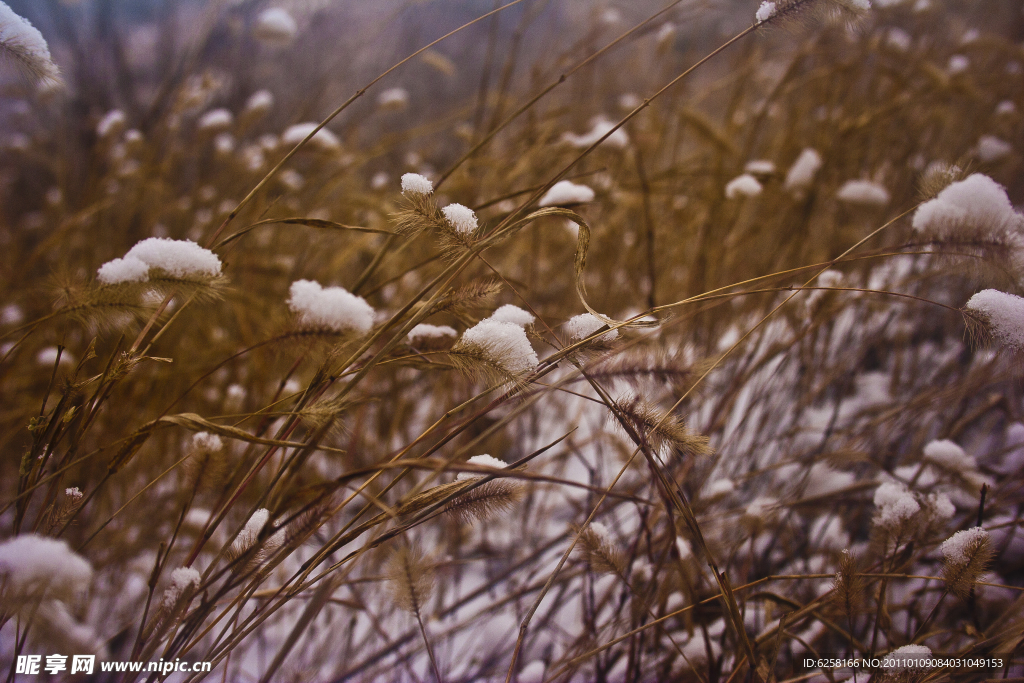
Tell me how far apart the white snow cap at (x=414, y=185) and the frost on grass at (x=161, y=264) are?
0.39 feet

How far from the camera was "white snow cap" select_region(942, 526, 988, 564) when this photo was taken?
13.6 inches

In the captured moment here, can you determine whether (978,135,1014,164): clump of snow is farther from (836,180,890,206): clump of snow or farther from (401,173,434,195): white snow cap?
(401,173,434,195): white snow cap

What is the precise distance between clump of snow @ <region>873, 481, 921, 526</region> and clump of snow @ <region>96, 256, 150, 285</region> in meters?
0.52

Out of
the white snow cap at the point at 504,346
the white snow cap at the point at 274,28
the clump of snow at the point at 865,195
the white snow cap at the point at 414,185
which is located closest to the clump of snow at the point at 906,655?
the white snow cap at the point at 504,346

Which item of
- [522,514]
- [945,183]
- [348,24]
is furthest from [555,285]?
[348,24]

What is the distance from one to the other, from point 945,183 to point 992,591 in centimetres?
42

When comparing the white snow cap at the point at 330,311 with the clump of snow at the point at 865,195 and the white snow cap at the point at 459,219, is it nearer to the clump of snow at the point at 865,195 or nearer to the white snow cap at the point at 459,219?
the white snow cap at the point at 459,219

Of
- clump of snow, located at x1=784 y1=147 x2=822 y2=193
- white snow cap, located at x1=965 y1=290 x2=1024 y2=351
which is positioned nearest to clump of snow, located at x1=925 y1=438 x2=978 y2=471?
white snow cap, located at x1=965 y1=290 x2=1024 y2=351

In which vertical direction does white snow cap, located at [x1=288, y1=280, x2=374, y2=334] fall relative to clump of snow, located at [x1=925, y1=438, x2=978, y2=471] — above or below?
above

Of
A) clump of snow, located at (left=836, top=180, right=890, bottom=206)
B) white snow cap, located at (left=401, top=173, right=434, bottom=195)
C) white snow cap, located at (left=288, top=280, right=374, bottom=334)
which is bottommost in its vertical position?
white snow cap, located at (left=288, top=280, right=374, bottom=334)

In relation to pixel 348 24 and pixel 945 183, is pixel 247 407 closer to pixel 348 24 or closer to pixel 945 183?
pixel 945 183

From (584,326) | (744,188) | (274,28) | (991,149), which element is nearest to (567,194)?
(584,326)

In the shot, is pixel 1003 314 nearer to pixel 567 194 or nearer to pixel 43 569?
pixel 567 194

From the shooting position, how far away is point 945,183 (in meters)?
0.38
